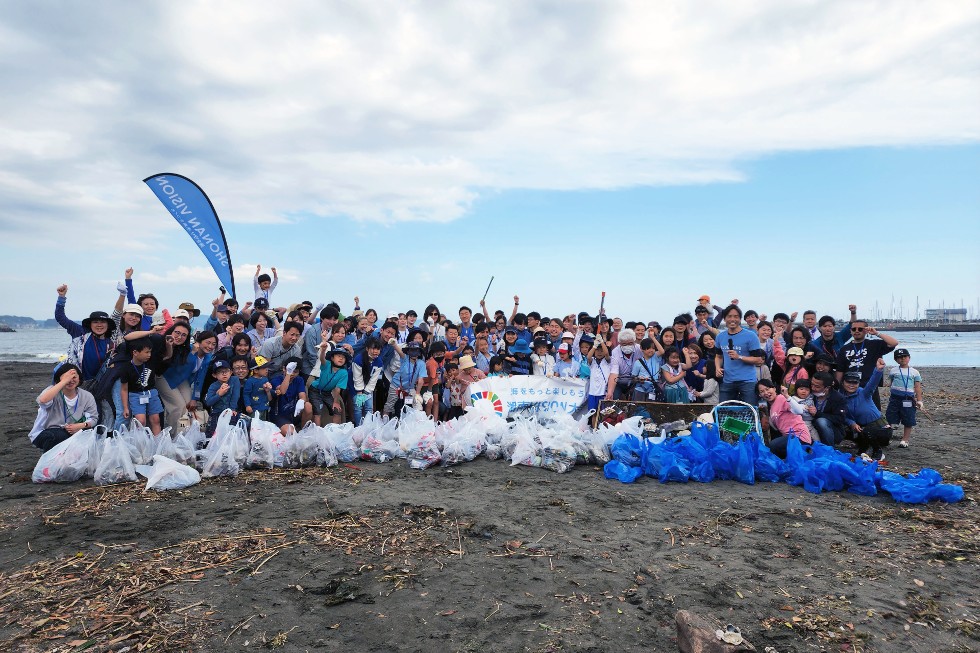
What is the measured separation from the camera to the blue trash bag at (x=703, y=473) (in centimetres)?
595

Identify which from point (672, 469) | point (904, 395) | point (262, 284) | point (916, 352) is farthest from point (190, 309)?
point (916, 352)

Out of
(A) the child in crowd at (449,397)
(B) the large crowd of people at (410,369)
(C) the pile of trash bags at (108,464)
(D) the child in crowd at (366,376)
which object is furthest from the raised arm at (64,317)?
(A) the child in crowd at (449,397)

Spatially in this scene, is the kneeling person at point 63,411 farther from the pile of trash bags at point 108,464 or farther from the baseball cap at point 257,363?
the baseball cap at point 257,363

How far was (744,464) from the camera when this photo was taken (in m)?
5.93

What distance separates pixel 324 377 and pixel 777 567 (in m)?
5.40

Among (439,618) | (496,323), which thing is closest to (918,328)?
(496,323)

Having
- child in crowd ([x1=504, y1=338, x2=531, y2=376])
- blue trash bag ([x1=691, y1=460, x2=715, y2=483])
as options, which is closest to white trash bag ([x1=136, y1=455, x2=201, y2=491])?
child in crowd ([x1=504, y1=338, x2=531, y2=376])

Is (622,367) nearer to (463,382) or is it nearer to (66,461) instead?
(463,382)

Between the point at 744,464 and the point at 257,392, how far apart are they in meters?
5.53

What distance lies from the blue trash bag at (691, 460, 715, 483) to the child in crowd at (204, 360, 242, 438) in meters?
5.20

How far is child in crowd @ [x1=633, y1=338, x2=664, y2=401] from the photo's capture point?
7.64 metres

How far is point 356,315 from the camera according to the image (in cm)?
934

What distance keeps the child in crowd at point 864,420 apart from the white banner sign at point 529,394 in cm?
335

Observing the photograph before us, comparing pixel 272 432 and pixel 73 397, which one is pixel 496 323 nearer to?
pixel 272 432
